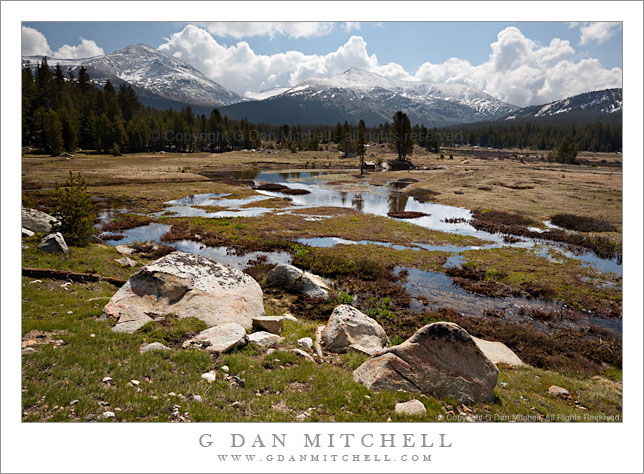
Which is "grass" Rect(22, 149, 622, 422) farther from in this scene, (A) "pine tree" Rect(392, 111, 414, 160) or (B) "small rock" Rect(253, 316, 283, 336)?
(A) "pine tree" Rect(392, 111, 414, 160)

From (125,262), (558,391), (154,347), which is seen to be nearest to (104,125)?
(125,262)

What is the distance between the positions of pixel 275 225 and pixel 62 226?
62.7ft

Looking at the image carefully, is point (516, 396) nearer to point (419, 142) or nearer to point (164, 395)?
point (164, 395)

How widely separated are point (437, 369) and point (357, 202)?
4550 centimetres

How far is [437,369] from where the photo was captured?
331 inches

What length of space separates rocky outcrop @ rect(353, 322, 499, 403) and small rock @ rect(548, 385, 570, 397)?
9.79ft

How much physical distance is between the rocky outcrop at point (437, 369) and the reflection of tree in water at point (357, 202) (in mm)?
37801

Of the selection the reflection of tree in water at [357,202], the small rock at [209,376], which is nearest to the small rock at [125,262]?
the small rock at [209,376]

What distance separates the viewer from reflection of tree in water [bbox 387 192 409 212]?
1875 inches

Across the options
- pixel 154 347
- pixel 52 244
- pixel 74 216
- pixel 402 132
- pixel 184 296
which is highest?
pixel 402 132

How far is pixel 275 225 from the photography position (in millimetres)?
35219

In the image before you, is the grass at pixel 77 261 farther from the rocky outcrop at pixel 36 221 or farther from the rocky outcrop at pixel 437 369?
the rocky outcrop at pixel 437 369

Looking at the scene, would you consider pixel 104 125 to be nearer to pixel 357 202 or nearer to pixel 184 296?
pixel 357 202
